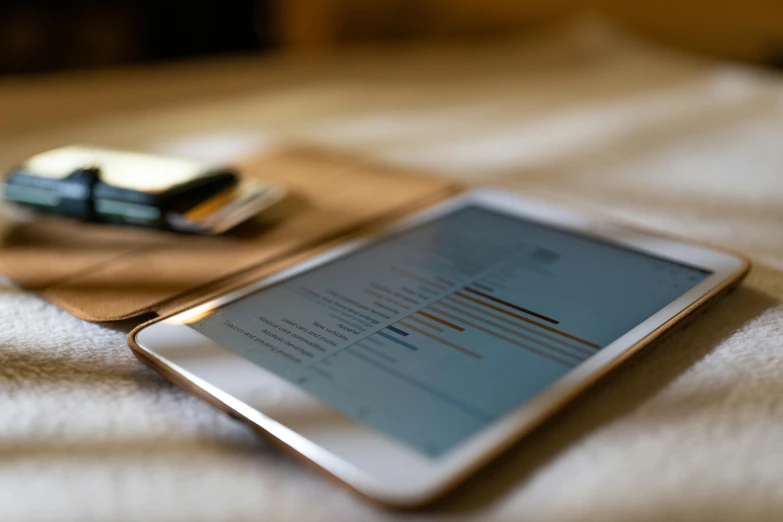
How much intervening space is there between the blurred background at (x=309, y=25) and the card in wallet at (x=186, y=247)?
0.74 meters

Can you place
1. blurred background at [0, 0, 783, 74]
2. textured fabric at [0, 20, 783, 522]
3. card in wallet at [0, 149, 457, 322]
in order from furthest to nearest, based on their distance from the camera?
blurred background at [0, 0, 783, 74] → card in wallet at [0, 149, 457, 322] → textured fabric at [0, 20, 783, 522]

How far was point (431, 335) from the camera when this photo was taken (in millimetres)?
383

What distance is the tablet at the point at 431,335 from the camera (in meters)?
0.31

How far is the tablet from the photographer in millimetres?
308

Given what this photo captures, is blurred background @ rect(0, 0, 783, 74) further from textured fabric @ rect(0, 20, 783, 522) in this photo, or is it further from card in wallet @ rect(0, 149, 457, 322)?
card in wallet @ rect(0, 149, 457, 322)

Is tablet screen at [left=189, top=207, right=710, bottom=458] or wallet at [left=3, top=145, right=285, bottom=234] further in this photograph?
wallet at [left=3, top=145, right=285, bottom=234]

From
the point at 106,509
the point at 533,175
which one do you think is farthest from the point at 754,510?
the point at 533,175

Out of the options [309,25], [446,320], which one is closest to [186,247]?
[446,320]

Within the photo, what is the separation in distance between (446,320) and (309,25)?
1052mm

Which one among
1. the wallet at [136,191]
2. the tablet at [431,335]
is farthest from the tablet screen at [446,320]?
the wallet at [136,191]

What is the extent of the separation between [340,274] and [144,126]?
45cm

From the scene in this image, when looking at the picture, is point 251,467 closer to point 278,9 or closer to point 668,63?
point 668,63

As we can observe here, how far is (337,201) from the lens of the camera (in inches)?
22.9

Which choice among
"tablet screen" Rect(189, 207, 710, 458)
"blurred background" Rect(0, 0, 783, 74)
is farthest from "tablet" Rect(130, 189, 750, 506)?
"blurred background" Rect(0, 0, 783, 74)
